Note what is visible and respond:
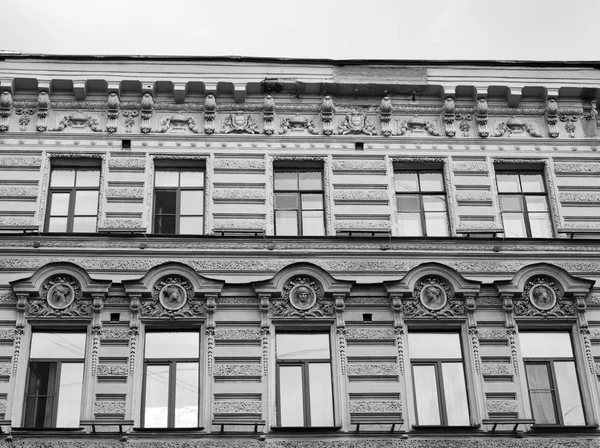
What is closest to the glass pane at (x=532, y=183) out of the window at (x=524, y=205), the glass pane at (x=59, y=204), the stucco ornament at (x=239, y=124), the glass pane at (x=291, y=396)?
the window at (x=524, y=205)

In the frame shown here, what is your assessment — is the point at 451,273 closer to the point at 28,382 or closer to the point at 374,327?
the point at 374,327

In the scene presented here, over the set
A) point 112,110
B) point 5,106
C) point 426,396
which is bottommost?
point 426,396

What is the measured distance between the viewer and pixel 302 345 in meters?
20.1

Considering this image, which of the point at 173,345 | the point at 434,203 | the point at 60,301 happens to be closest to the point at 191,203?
the point at 173,345

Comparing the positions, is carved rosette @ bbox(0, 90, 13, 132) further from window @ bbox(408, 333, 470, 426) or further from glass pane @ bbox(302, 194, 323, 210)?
window @ bbox(408, 333, 470, 426)

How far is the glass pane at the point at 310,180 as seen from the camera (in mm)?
22094

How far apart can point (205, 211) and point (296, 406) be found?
15.1ft

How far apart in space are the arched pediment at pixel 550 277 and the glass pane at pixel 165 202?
679 centimetres

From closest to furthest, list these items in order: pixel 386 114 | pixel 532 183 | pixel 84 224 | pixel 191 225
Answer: pixel 84 224 < pixel 191 225 < pixel 532 183 < pixel 386 114

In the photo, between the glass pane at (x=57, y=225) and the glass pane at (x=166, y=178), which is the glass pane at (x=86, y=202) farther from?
the glass pane at (x=166, y=178)

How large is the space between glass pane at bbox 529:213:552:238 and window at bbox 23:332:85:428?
31.3 feet

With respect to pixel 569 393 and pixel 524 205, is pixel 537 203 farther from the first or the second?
pixel 569 393

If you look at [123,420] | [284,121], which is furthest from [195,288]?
[284,121]

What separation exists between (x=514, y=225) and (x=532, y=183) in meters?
1.18
